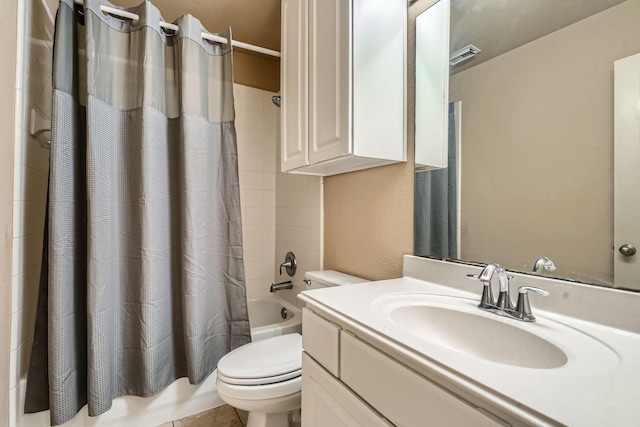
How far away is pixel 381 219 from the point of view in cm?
130

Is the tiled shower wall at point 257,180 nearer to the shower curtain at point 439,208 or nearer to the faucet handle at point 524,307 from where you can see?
the shower curtain at point 439,208

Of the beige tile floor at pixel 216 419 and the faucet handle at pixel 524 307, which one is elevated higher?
the faucet handle at pixel 524 307

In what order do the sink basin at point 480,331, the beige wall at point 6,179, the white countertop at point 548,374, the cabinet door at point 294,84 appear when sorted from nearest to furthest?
the white countertop at point 548,374 → the sink basin at point 480,331 → the beige wall at point 6,179 → the cabinet door at point 294,84

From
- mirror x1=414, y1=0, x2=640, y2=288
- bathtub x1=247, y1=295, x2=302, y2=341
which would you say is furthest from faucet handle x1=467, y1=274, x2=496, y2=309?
bathtub x1=247, y1=295, x2=302, y2=341

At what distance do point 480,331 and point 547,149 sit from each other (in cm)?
54

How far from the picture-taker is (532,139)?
834mm

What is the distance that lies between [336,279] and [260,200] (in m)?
1.16

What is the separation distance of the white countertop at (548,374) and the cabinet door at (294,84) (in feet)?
2.97

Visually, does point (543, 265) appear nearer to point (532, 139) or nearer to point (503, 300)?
point (503, 300)

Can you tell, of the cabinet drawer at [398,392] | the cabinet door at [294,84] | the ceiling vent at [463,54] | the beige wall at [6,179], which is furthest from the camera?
the cabinet door at [294,84]

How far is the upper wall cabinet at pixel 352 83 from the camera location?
1084 mm

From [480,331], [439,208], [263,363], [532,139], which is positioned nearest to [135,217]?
[263,363]

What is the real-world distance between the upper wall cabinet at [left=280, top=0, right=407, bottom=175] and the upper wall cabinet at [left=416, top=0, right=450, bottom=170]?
0.07 meters

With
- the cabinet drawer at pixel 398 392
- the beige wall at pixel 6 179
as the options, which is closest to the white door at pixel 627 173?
the cabinet drawer at pixel 398 392
